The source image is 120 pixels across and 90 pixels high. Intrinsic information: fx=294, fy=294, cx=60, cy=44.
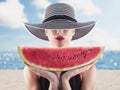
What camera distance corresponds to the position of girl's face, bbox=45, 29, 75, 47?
6.95ft

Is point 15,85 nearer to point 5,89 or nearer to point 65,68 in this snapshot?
point 5,89

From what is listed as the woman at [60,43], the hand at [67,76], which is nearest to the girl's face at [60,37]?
the woman at [60,43]

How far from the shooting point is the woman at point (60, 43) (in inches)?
81.0

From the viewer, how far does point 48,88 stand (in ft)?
7.28

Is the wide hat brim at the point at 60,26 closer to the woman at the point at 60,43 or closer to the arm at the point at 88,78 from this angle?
the woman at the point at 60,43

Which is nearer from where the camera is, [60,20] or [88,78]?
[60,20]

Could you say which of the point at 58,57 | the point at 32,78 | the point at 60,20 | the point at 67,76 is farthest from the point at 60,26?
the point at 32,78

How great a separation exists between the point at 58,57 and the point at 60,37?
0.15m

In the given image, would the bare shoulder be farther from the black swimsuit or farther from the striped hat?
the striped hat

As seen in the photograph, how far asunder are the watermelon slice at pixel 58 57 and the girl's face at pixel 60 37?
0.14 feet

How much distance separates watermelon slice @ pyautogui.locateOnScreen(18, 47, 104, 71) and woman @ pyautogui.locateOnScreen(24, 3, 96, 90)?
0.13 ft

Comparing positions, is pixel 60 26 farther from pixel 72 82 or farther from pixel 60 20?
pixel 72 82

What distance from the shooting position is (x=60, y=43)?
213 centimetres

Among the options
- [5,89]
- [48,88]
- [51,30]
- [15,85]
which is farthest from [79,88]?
[15,85]
